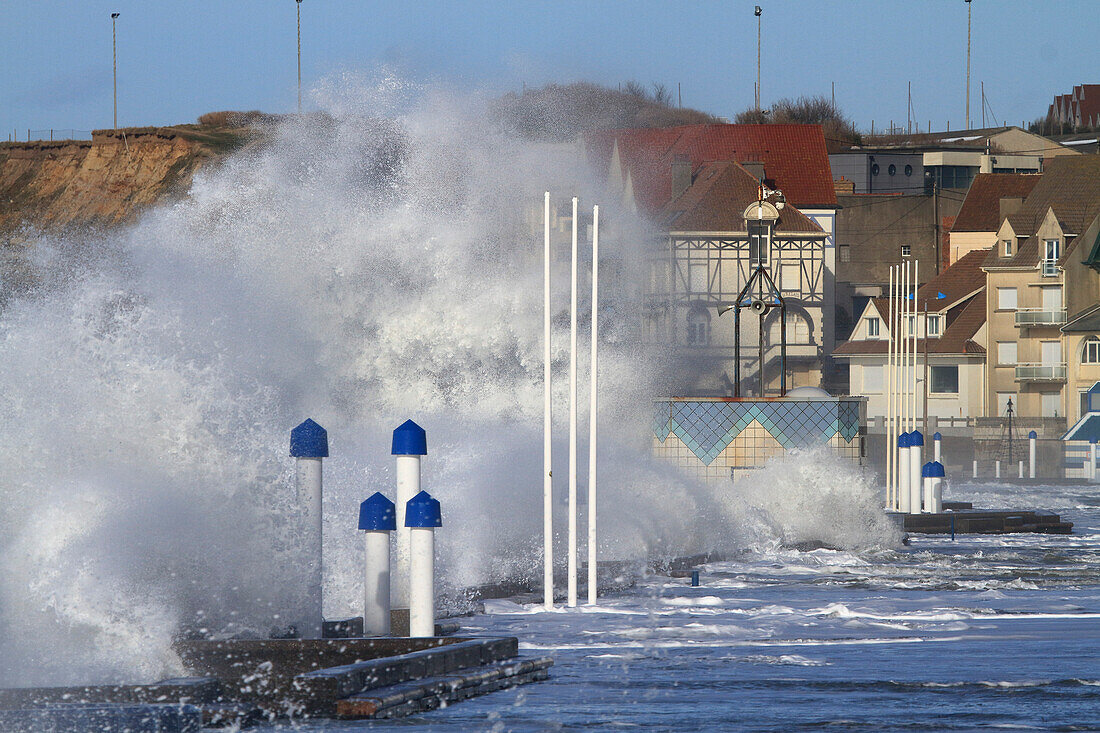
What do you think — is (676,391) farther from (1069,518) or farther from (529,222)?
(1069,518)

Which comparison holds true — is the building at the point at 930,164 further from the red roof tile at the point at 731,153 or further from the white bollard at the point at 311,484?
the white bollard at the point at 311,484

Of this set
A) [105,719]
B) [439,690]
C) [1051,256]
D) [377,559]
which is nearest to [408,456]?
[377,559]

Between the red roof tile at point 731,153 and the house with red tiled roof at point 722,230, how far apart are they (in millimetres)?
44

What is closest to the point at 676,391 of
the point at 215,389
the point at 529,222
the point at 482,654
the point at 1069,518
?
the point at 529,222

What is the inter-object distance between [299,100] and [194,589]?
22.4 metres

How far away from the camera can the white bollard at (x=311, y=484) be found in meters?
9.97

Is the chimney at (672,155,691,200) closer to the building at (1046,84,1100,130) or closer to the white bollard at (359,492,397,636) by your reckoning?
the white bollard at (359,492,397,636)

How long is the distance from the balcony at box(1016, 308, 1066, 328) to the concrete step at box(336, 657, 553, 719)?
5628 centimetres

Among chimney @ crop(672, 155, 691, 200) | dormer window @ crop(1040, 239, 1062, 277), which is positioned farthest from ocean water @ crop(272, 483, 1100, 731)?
dormer window @ crop(1040, 239, 1062, 277)

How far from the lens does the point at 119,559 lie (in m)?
10.2

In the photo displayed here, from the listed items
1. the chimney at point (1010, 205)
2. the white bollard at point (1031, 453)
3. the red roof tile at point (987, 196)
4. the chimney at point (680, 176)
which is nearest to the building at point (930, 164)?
the red roof tile at point (987, 196)

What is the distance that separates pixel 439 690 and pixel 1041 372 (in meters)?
57.0

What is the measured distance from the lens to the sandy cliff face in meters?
126

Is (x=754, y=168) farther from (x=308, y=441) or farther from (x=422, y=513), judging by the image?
(x=422, y=513)
